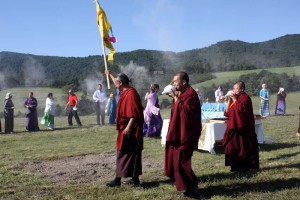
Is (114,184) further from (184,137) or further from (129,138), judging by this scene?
(184,137)

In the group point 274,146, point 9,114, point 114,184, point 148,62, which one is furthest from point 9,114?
point 148,62

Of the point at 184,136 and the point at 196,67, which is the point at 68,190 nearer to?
the point at 184,136

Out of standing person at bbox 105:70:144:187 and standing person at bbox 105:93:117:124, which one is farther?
standing person at bbox 105:93:117:124

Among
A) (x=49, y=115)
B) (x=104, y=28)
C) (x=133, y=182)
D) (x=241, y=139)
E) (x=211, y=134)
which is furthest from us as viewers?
(x=49, y=115)

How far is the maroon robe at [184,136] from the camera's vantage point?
6180 millimetres

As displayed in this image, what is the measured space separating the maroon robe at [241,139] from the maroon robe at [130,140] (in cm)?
214

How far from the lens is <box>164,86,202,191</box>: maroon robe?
6180 mm

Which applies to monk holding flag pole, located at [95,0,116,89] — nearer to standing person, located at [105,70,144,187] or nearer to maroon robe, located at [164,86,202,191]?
standing person, located at [105,70,144,187]

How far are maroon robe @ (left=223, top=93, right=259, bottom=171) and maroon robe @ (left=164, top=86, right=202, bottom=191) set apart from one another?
1840 mm

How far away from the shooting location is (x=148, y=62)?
2259 inches

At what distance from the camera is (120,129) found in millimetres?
6844

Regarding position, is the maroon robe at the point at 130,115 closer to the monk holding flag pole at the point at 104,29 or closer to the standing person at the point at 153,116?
the monk holding flag pole at the point at 104,29

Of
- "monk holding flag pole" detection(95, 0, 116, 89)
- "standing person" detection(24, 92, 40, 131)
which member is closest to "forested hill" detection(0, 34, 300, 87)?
"standing person" detection(24, 92, 40, 131)

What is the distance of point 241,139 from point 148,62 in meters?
49.8
